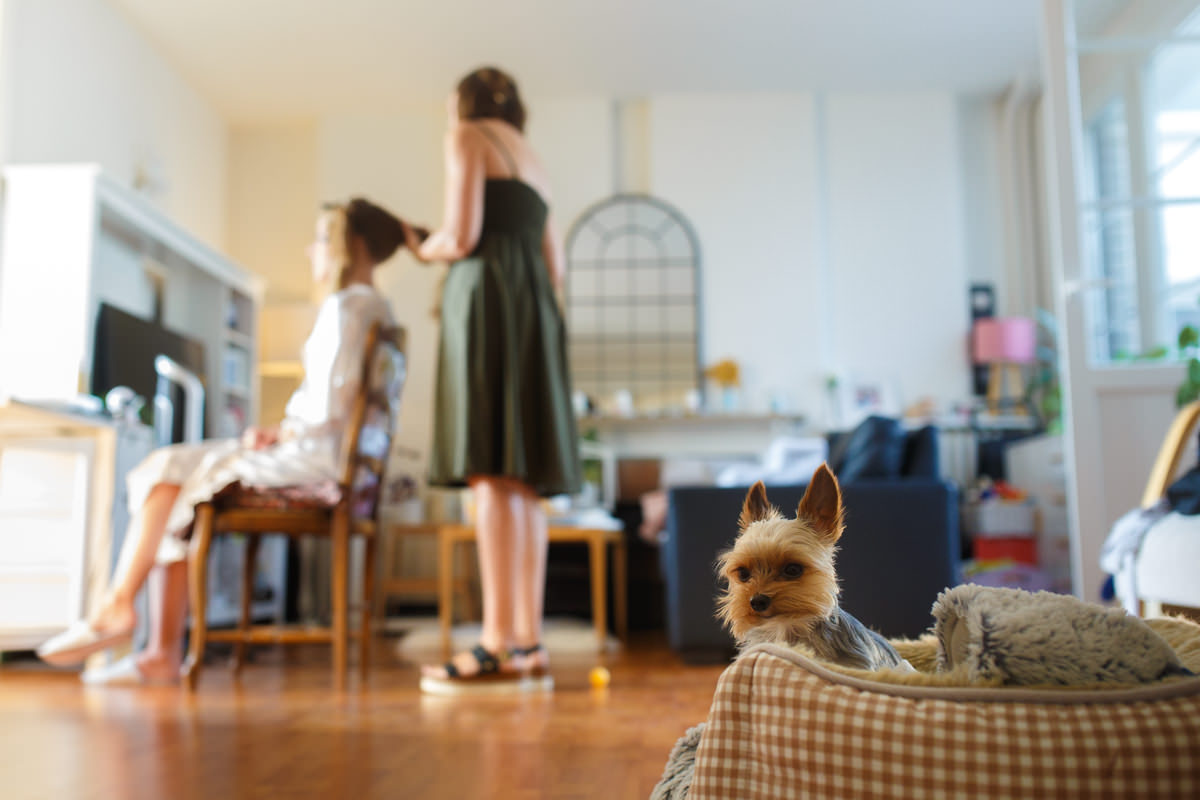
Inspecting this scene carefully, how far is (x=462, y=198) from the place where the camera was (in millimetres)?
2613

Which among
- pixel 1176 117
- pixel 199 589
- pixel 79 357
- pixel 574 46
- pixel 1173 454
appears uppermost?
pixel 574 46

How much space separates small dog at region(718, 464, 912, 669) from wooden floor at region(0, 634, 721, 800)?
0.78m

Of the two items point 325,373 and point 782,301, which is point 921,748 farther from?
point 782,301

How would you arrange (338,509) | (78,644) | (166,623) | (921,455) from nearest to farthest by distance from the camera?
(78,644)
(338,509)
(166,623)
(921,455)

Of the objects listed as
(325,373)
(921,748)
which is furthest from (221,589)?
(921,748)

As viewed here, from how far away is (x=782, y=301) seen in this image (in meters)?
6.56

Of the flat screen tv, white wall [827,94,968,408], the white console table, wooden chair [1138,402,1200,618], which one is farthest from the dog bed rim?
white wall [827,94,968,408]

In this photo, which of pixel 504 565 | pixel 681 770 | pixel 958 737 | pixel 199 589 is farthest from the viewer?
pixel 199 589

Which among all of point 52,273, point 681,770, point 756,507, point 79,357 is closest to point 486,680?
point 681,770

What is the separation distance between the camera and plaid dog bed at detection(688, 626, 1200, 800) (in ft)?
2.03

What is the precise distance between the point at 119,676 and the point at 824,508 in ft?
9.67

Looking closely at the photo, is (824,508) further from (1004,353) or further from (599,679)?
(1004,353)

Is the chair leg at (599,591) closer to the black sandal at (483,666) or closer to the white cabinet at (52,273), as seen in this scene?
the black sandal at (483,666)

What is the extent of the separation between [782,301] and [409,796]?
5.46 m
